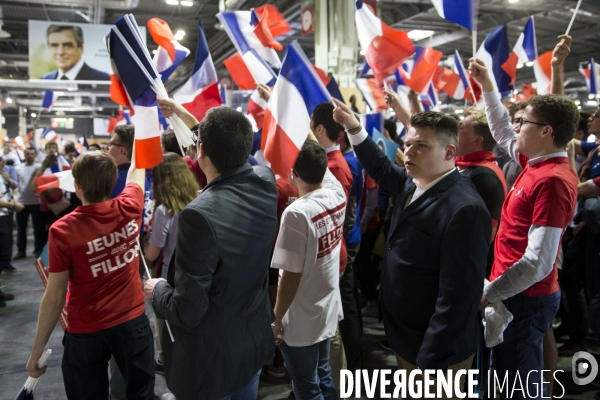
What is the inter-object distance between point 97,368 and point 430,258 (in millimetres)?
1703

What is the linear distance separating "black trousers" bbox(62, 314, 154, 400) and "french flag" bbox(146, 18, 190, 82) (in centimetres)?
182

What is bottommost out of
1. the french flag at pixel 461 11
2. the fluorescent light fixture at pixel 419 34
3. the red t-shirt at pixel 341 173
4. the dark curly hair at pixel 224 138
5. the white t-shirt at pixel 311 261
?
the white t-shirt at pixel 311 261

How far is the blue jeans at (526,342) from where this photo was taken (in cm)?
228

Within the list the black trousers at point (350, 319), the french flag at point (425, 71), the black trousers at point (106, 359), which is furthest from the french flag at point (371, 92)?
the black trousers at point (106, 359)

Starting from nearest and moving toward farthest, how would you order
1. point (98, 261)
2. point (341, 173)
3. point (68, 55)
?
1. point (98, 261)
2. point (341, 173)
3. point (68, 55)

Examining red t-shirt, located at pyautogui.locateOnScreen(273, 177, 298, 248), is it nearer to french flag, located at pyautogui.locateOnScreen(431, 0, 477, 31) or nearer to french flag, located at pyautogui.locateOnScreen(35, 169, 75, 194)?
french flag, located at pyautogui.locateOnScreen(35, 169, 75, 194)

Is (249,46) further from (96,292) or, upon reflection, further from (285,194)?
(96,292)

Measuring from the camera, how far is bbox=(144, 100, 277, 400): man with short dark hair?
5.12 ft

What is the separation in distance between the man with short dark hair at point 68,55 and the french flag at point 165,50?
6684 millimetres

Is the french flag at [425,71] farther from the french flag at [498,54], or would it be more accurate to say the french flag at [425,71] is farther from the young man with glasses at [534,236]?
the young man with glasses at [534,236]

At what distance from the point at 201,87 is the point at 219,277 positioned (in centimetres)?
260

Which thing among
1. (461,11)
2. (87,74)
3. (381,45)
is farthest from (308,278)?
(87,74)

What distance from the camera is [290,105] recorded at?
9.28 feet

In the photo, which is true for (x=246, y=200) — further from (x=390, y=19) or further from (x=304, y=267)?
(x=390, y=19)
